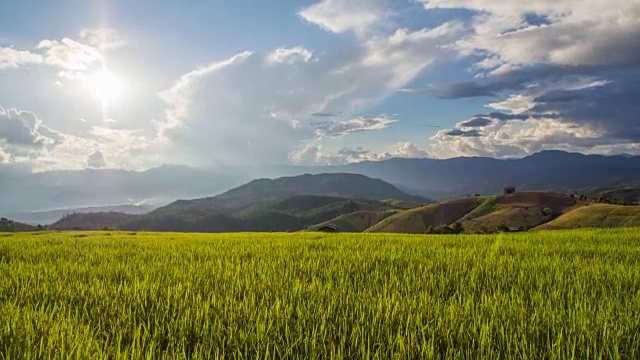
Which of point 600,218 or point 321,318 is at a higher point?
point 321,318

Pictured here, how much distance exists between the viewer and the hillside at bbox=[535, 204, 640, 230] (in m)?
170

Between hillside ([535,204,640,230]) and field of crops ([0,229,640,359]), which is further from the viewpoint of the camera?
hillside ([535,204,640,230])

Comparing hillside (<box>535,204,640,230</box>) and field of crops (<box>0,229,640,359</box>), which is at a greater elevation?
field of crops (<box>0,229,640,359</box>)

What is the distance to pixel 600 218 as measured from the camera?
593 ft

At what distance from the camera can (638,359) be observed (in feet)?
10.8

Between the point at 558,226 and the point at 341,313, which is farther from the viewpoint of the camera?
the point at 558,226

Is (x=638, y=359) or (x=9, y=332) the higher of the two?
(x=9, y=332)

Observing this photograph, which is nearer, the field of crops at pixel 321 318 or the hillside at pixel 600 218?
the field of crops at pixel 321 318

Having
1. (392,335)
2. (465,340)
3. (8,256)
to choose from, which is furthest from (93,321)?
(8,256)

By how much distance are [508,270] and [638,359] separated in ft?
15.9

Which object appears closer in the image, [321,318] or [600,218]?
[321,318]

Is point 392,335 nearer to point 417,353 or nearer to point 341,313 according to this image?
point 417,353

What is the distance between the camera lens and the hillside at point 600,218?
170m

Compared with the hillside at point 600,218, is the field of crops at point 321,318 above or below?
above
